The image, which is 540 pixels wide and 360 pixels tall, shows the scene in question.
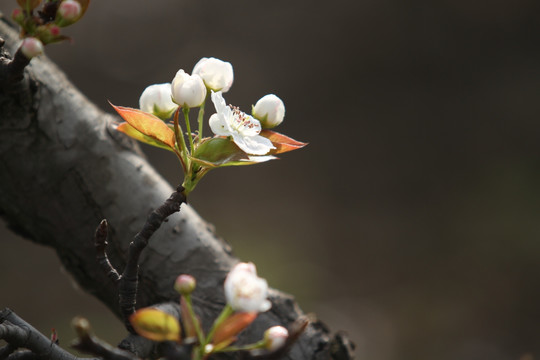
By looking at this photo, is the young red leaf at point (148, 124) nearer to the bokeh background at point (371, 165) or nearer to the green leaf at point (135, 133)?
the green leaf at point (135, 133)

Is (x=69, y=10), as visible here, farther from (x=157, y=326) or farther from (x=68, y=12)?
(x=157, y=326)

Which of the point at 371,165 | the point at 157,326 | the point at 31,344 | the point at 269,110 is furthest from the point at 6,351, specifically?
the point at 371,165

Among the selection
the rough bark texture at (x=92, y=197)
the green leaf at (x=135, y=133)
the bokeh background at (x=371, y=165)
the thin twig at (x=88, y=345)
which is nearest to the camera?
the thin twig at (x=88, y=345)

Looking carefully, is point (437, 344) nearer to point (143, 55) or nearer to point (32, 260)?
point (32, 260)

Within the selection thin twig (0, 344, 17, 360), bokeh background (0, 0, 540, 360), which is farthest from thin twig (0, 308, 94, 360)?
bokeh background (0, 0, 540, 360)

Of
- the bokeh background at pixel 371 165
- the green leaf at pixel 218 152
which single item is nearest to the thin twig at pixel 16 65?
the green leaf at pixel 218 152

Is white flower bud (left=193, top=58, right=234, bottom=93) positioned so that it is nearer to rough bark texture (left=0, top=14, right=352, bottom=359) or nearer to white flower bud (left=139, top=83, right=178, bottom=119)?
white flower bud (left=139, top=83, right=178, bottom=119)

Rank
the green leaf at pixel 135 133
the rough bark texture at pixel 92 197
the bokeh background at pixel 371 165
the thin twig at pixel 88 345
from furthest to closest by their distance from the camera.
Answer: the bokeh background at pixel 371 165
the rough bark texture at pixel 92 197
the green leaf at pixel 135 133
the thin twig at pixel 88 345

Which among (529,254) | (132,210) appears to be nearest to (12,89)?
(132,210)
